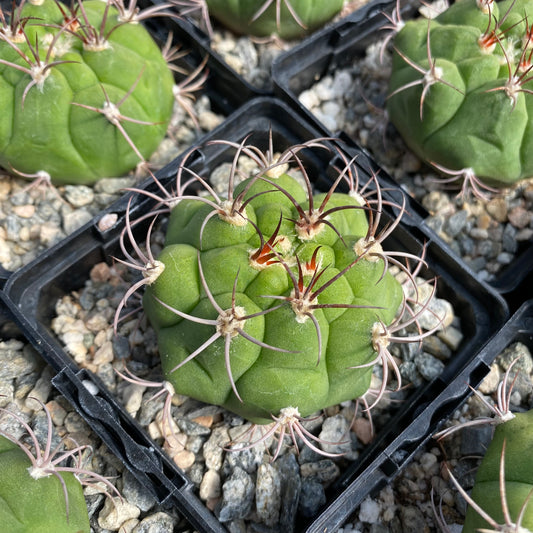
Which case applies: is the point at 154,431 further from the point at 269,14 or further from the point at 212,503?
the point at 269,14

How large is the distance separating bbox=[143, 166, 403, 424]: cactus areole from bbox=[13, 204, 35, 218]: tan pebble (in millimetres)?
499

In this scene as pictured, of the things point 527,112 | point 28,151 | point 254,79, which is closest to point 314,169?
point 254,79

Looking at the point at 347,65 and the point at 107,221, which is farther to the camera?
the point at 347,65

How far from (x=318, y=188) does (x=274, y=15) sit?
458 mm

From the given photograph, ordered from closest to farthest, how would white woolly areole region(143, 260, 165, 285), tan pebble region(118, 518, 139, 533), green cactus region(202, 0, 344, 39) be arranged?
white woolly areole region(143, 260, 165, 285) < tan pebble region(118, 518, 139, 533) < green cactus region(202, 0, 344, 39)

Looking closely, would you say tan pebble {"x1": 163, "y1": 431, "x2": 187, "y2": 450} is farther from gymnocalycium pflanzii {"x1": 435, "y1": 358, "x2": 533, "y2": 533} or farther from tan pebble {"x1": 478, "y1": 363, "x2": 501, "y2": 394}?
tan pebble {"x1": 478, "y1": 363, "x2": 501, "y2": 394}

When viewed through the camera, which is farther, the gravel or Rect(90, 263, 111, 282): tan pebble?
Rect(90, 263, 111, 282): tan pebble

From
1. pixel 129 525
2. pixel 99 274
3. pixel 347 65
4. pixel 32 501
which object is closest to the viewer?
pixel 32 501

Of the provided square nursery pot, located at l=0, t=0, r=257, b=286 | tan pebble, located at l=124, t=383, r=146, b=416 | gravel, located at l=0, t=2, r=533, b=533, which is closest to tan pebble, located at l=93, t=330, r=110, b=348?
gravel, located at l=0, t=2, r=533, b=533

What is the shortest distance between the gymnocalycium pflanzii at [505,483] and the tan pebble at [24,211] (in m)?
1.00

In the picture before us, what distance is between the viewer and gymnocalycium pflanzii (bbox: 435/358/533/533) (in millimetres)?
715

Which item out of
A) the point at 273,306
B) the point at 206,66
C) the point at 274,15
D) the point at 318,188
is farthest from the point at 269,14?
the point at 273,306

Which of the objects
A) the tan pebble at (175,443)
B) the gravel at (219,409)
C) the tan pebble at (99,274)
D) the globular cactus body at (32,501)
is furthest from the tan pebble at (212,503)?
the tan pebble at (99,274)

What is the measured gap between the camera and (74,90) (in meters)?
1.05
